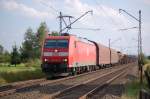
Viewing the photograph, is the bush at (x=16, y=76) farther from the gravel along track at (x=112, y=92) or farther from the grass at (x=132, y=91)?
the grass at (x=132, y=91)

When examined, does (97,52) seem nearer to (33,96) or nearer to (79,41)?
(79,41)

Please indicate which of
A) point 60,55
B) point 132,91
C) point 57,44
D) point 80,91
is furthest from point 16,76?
point 132,91

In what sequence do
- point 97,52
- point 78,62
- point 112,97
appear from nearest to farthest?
1. point 112,97
2. point 78,62
3. point 97,52

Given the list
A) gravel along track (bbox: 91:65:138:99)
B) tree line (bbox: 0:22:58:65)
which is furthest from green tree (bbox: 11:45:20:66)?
gravel along track (bbox: 91:65:138:99)

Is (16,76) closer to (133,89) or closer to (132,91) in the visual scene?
(133,89)

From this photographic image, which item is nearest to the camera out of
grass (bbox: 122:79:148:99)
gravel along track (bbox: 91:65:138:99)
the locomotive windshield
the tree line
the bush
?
grass (bbox: 122:79:148:99)

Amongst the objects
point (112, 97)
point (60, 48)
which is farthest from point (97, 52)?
point (112, 97)

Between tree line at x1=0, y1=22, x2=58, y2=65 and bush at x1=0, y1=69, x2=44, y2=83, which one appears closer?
bush at x1=0, y1=69, x2=44, y2=83

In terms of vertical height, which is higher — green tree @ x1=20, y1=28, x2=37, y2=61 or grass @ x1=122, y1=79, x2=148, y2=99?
green tree @ x1=20, y1=28, x2=37, y2=61

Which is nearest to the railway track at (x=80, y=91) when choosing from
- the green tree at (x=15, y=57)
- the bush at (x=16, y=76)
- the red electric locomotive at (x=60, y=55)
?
the red electric locomotive at (x=60, y=55)

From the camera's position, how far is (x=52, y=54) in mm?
31547

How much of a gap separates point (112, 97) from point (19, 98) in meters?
4.22

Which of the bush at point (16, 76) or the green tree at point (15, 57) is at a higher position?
the green tree at point (15, 57)

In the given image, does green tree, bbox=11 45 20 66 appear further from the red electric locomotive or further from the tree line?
the red electric locomotive
